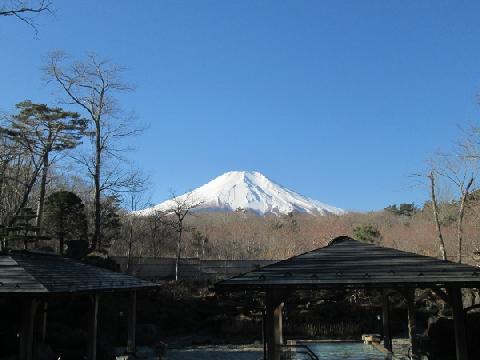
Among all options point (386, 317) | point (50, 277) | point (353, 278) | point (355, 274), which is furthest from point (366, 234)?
point (50, 277)

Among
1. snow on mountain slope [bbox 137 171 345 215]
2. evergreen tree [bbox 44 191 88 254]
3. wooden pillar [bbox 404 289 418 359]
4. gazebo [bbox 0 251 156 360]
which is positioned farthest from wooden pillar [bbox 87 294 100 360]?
snow on mountain slope [bbox 137 171 345 215]

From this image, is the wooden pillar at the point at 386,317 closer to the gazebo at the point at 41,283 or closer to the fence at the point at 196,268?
the gazebo at the point at 41,283

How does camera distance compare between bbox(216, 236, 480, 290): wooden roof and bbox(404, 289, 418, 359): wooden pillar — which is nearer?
bbox(216, 236, 480, 290): wooden roof

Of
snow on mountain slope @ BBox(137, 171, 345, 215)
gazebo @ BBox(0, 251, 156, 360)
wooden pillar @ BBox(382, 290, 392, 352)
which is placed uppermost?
snow on mountain slope @ BBox(137, 171, 345, 215)

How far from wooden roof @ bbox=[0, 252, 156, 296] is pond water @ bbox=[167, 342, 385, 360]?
4357mm

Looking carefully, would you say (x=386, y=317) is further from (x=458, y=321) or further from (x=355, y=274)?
(x=355, y=274)

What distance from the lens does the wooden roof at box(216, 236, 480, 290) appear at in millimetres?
7645

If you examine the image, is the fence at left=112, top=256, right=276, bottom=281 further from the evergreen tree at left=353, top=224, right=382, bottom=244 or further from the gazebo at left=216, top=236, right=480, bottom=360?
the gazebo at left=216, top=236, right=480, bottom=360

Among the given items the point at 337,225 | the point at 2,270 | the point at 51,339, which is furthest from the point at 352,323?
the point at 337,225

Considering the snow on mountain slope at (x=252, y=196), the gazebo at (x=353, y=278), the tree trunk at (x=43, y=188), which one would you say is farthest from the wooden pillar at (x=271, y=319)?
the snow on mountain slope at (x=252, y=196)

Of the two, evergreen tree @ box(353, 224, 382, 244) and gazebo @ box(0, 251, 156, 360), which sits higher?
evergreen tree @ box(353, 224, 382, 244)

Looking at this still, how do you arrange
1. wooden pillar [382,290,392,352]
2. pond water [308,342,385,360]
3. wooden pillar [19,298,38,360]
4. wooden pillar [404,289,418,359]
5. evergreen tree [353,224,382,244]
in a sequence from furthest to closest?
evergreen tree [353,224,382,244]
wooden pillar [382,290,392,352]
pond water [308,342,385,360]
wooden pillar [404,289,418,359]
wooden pillar [19,298,38,360]

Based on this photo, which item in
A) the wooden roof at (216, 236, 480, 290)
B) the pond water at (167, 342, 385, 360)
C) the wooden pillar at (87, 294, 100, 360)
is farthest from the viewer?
the pond water at (167, 342, 385, 360)

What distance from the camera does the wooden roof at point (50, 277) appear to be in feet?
27.2
